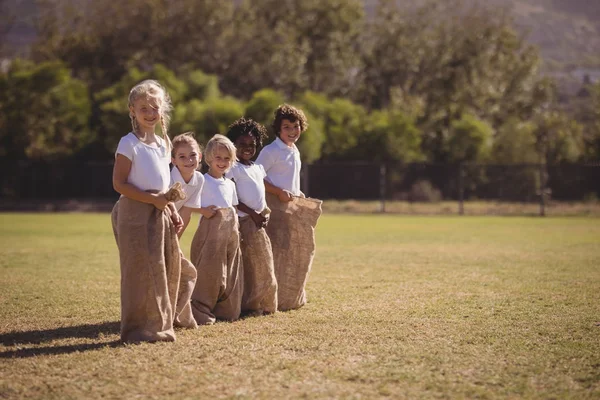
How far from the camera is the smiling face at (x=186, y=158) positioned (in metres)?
6.57

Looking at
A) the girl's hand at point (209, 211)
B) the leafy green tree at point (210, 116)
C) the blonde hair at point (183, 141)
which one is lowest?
the girl's hand at point (209, 211)

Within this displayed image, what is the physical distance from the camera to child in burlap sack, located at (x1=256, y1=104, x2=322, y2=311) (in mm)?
7734

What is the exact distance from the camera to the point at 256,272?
7320 millimetres

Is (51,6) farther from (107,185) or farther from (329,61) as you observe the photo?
(107,185)

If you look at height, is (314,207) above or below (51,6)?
below

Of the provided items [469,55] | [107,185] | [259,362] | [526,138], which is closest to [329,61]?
[469,55]

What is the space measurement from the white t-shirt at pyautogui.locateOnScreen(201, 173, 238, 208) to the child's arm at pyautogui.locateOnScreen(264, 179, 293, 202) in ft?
2.46

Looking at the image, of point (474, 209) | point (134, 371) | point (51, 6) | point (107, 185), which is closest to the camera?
point (134, 371)

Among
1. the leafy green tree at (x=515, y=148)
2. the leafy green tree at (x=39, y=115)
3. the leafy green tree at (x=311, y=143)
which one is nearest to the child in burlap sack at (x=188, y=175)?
the leafy green tree at (x=311, y=143)

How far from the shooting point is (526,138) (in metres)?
37.8

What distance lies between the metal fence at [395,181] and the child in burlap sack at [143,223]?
23968 mm

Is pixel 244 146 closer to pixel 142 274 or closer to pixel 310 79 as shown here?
pixel 142 274

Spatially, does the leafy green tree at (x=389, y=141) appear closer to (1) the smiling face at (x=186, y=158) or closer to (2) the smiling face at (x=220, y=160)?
(2) the smiling face at (x=220, y=160)

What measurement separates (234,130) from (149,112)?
1543 millimetres
